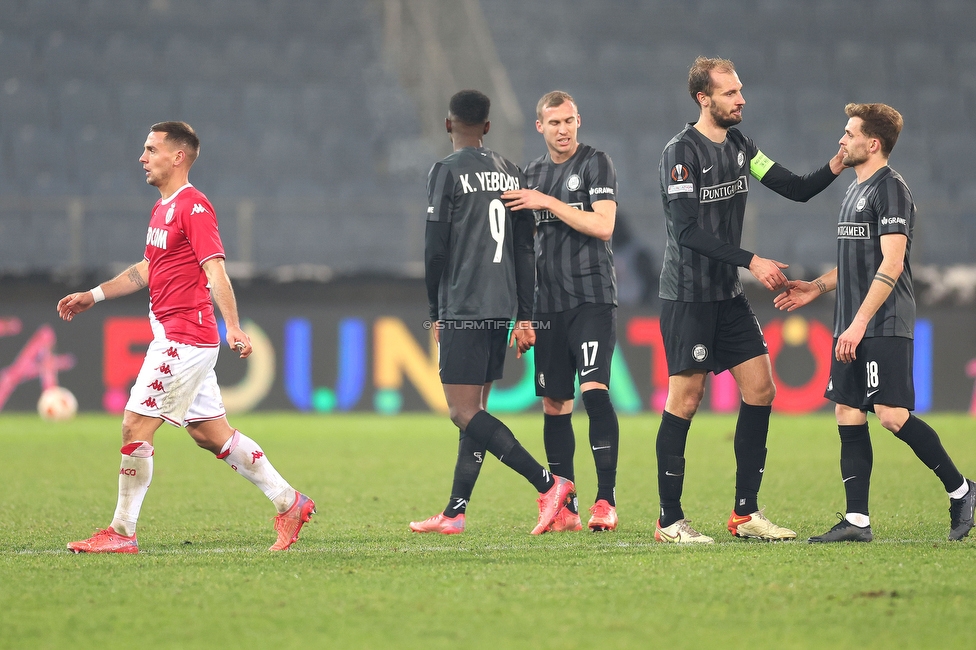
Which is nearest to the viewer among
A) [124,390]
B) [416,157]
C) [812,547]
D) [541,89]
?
[812,547]

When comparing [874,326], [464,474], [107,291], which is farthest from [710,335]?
[107,291]

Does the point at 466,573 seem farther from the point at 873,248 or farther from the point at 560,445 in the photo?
the point at 873,248

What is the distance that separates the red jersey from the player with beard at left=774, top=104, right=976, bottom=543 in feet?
8.34

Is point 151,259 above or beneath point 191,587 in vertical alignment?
above

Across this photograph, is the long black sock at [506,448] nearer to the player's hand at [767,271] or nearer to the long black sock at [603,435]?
the long black sock at [603,435]

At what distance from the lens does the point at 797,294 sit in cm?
507

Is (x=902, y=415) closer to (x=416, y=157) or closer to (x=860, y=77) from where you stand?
(x=416, y=157)

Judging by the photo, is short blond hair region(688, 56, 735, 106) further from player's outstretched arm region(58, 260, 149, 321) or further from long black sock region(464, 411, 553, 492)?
player's outstretched arm region(58, 260, 149, 321)

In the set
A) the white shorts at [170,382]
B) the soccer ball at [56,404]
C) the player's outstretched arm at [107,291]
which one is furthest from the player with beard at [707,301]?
the soccer ball at [56,404]

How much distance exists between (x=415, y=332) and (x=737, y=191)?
7079mm

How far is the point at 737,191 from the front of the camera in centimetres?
497

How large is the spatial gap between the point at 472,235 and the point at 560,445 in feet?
3.81

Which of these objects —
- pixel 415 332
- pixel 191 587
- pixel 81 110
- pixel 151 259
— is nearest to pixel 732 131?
pixel 151 259

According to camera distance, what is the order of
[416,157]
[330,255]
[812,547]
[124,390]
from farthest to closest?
[416,157] < [330,255] < [124,390] < [812,547]
